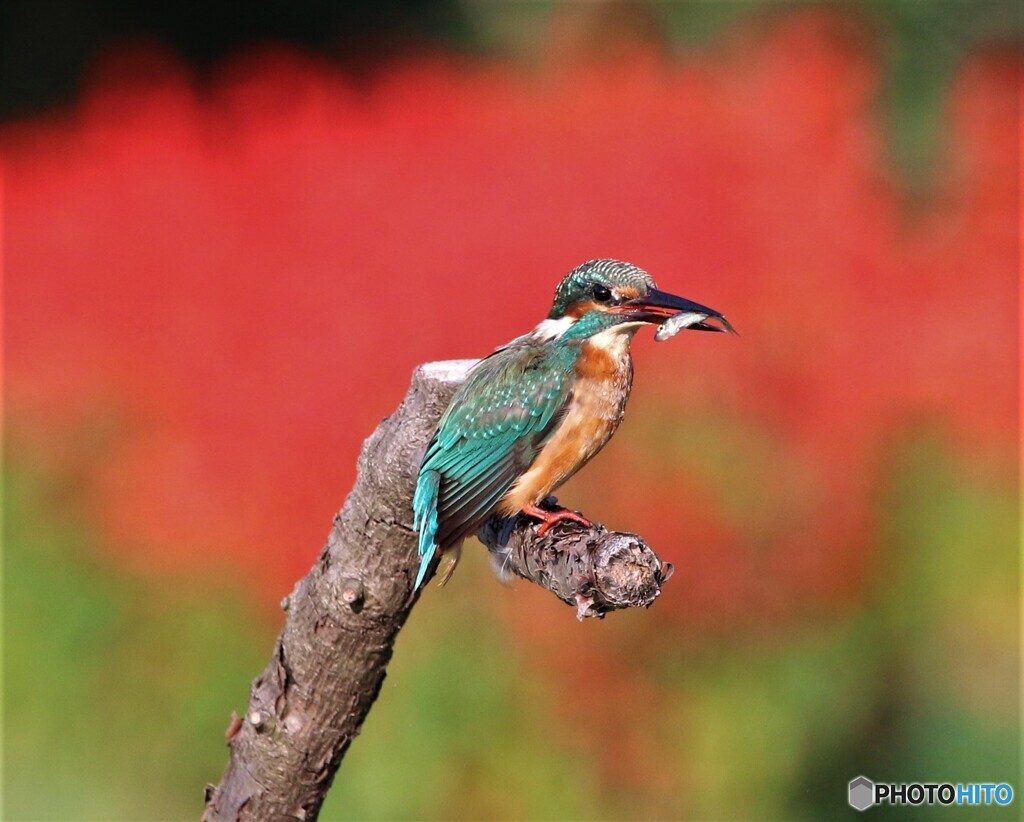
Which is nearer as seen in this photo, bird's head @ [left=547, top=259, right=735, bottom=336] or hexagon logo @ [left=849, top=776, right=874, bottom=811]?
bird's head @ [left=547, top=259, right=735, bottom=336]

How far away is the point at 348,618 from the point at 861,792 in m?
1.57

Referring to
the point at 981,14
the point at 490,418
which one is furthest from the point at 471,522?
Result: the point at 981,14

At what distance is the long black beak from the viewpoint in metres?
1.57

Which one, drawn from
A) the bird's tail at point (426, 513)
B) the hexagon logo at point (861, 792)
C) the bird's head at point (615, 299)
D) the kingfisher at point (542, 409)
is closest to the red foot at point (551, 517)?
the kingfisher at point (542, 409)

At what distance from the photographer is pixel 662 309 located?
1623 mm

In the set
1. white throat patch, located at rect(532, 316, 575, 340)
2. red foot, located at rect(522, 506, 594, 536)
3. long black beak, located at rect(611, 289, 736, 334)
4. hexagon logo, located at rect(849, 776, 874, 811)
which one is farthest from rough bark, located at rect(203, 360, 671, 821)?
hexagon logo, located at rect(849, 776, 874, 811)

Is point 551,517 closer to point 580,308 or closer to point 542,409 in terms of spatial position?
point 542,409

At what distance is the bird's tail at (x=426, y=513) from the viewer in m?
1.53

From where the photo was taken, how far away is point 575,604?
1391 millimetres

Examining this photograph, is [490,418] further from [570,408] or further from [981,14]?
[981,14]

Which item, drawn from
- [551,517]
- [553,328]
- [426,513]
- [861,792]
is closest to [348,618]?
[426,513]

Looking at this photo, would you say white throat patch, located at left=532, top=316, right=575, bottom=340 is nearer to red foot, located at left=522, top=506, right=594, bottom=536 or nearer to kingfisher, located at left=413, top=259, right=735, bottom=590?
kingfisher, located at left=413, top=259, right=735, bottom=590

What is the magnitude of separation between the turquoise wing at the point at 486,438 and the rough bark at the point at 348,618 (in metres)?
0.04

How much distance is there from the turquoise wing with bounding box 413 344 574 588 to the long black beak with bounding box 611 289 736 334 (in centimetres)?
11
